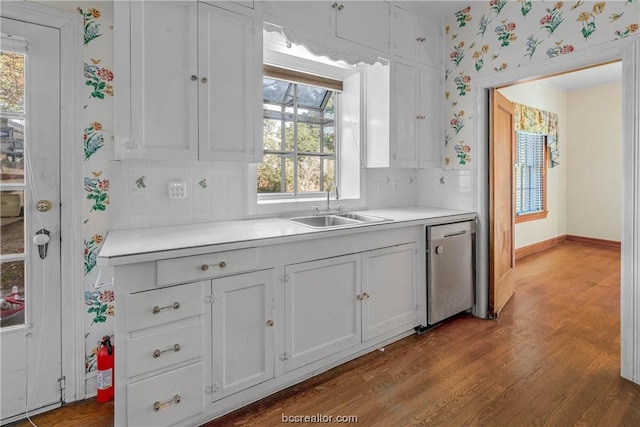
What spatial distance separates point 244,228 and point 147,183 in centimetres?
64

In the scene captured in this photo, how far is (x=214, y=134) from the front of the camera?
1994mm

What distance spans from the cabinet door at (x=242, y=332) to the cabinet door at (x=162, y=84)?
30.6 inches

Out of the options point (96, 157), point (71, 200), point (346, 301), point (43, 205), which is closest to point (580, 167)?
point (346, 301)

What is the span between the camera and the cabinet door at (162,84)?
5.78 ft

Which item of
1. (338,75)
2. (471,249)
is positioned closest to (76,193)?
(338,75)

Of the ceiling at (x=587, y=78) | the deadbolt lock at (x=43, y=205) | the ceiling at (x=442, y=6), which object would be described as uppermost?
the ceiling at (x=587, y=78)

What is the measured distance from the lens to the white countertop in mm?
1470

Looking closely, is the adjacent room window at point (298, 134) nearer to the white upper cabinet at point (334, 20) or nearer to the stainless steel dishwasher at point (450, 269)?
the white upper cabinet at point (334, 20)

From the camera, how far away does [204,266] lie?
163 cm

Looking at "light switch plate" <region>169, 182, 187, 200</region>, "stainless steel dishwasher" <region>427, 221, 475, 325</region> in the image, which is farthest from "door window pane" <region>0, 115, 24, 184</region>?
"stainless steel dishwasher" <region>427, 221, 475, 325</region>

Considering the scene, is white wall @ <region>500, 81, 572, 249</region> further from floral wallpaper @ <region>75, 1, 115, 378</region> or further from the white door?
the white door

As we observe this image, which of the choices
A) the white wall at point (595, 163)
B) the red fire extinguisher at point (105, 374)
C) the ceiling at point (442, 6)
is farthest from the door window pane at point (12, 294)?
the white wall at point (595, 163)

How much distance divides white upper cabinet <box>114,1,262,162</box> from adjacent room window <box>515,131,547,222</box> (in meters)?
4.53

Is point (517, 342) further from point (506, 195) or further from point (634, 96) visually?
point (634, 96)
